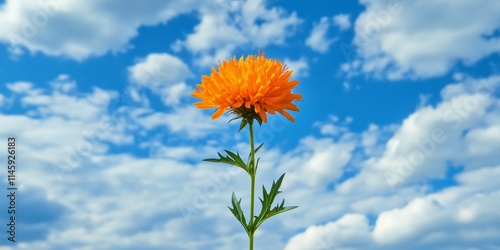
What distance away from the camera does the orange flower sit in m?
4.20

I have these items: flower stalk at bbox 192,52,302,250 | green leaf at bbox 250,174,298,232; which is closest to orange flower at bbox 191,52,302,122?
flower stalk at bbox 192,52,302,250

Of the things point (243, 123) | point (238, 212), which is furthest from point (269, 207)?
point (243, 123)

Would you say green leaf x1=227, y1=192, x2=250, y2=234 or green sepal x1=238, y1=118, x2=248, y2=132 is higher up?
green sepal x1=238, y1=118, x2=248, y2=132

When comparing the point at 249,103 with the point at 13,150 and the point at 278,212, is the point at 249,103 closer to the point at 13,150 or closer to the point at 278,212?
the point at 278,212

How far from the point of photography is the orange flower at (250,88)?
4203 mm

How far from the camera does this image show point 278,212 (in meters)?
4.32

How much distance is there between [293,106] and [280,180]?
2.05ft

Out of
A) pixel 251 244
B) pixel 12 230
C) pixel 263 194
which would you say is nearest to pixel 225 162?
pixel 263 194

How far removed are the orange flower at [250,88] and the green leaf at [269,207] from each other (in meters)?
0.58

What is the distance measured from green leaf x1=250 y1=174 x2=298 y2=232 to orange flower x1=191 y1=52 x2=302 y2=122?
58 cm

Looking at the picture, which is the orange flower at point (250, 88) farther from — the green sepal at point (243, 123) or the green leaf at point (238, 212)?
the green leaf at point (238, 212)

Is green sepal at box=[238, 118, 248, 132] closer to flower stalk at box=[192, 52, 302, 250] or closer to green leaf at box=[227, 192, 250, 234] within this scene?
flower stalk at box=[192, 52, 302, 250]

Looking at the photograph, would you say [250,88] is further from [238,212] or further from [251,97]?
[238,212]

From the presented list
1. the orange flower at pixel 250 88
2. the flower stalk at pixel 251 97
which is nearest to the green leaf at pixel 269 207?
Result: the flower stalk at pixel 251 97
